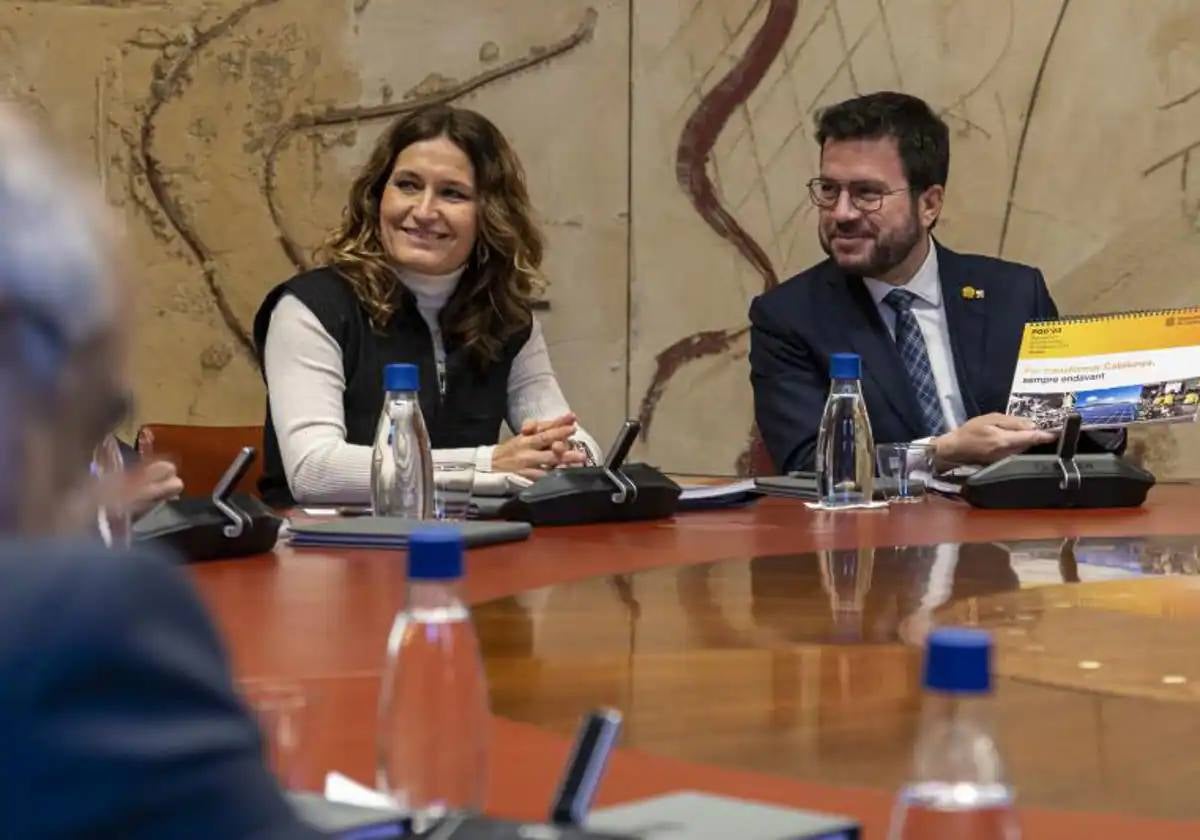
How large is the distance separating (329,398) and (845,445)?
0.99 metres

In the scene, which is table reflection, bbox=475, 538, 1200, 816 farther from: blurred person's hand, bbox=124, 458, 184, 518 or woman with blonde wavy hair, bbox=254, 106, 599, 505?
woman with blonde wavy hair, bbox=254, 106, 599, 505

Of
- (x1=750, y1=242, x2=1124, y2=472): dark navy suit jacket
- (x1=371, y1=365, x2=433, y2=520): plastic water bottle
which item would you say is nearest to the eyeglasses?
(x1=750, y1=242, x2=1124, y2=472): dark navy suit jacket

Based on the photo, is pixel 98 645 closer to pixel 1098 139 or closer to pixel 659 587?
pixel 659 587

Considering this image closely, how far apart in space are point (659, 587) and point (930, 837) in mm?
1359

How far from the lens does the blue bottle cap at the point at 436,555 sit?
43.2 inches

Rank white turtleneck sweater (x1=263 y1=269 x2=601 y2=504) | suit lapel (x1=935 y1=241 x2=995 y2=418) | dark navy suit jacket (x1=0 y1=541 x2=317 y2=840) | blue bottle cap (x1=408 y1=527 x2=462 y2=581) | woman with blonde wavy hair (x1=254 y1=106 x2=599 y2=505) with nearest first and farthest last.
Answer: dark navy suit jacket (x1=0 y1=541 x2=317 y2=840) → blue bottle cap (x1=408 y1=527 x2=462 y2=581) → white turtleneck sweater (x1=263 y1=269 x2=601 y2=504) → woman with blonde wavy hair (x1=254 y1=106 x2=599 y2=505) → suit lapel (x1=935 y1=241 x2=995 y2=418)

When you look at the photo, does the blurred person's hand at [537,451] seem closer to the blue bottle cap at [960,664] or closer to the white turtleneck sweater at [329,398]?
the white turtleneck sweater at [329,398]

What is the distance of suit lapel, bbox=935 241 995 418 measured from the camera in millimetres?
4066

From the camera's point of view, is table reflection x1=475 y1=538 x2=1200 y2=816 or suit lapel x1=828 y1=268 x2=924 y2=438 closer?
table reflection x1=475 y1=538 x2=1200 y2=816

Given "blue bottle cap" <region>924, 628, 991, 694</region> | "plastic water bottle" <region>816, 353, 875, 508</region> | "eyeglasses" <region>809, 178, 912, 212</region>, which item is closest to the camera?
"blue bottle cap" <region>924, 628, 991, 694</region>

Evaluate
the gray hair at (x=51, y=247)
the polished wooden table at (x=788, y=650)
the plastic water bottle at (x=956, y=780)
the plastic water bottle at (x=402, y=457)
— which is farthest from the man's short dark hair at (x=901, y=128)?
the gray hair at (x=51, y=247)

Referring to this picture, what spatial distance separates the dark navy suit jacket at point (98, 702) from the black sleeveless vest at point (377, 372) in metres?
2.95

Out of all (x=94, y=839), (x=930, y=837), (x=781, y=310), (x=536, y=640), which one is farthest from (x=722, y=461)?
(x=94, y=839)

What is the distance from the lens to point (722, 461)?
5098 millimetres
